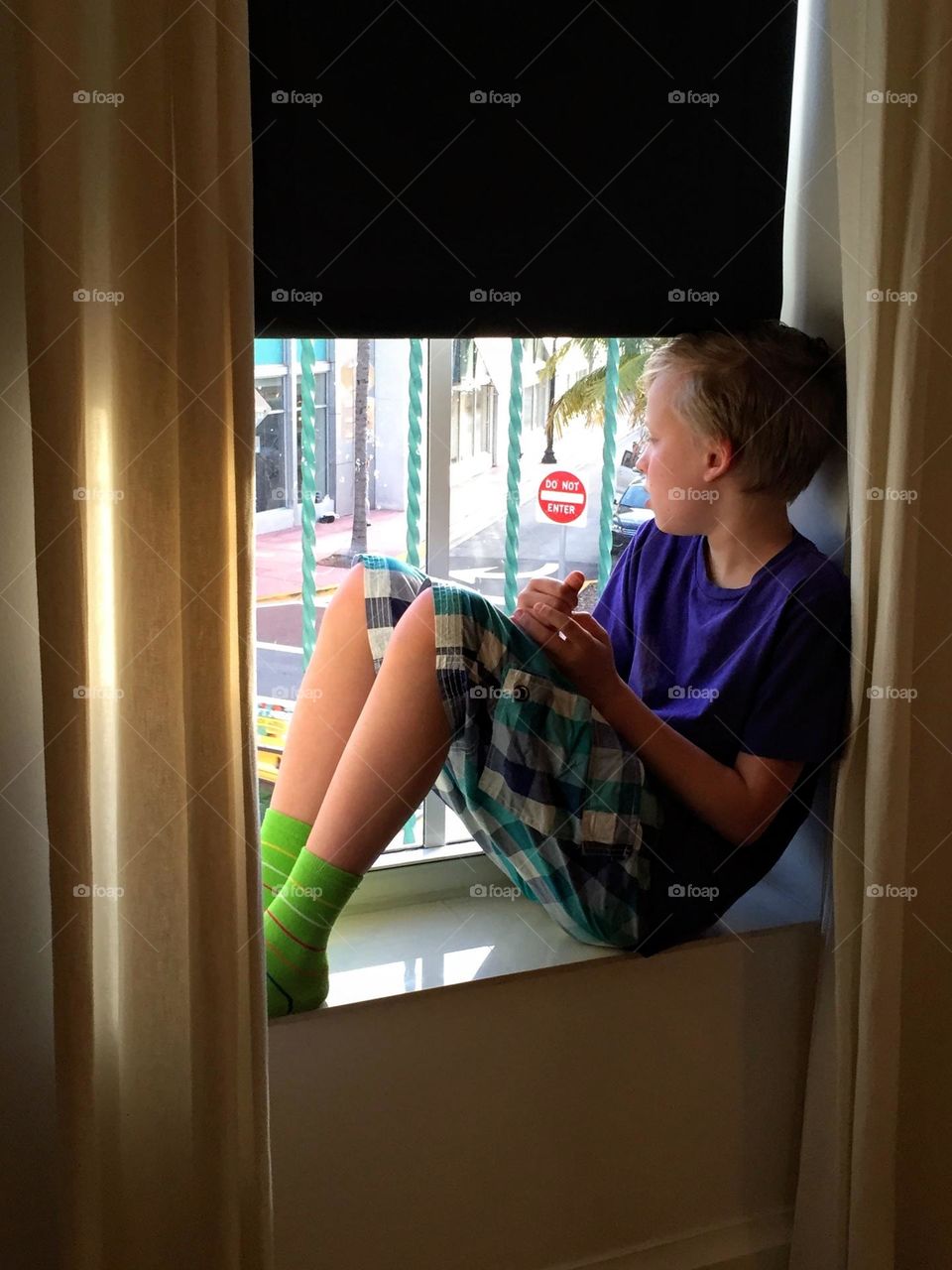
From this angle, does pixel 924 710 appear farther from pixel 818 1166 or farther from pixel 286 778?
pixel 286 778

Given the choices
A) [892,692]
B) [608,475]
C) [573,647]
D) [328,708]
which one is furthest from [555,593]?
[608,475]

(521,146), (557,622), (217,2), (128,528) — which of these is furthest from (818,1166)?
(217,2)

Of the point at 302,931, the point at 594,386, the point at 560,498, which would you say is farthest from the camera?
the point at 594,386

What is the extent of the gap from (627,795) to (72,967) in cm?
66

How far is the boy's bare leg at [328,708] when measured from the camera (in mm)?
1558

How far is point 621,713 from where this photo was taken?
1545mm

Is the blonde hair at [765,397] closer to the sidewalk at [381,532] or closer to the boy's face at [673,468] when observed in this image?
the boy's face at [673,468]

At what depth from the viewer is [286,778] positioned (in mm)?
1564

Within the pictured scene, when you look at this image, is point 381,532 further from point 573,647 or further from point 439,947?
point 439,947

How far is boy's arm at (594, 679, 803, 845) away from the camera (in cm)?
155

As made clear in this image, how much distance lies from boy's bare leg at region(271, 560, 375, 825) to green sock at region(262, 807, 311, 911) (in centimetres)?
1

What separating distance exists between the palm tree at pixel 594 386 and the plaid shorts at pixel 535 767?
1.51 ft

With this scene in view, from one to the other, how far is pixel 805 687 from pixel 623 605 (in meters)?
0.34

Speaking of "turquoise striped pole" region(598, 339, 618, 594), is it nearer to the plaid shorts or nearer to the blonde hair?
the blonde hair
